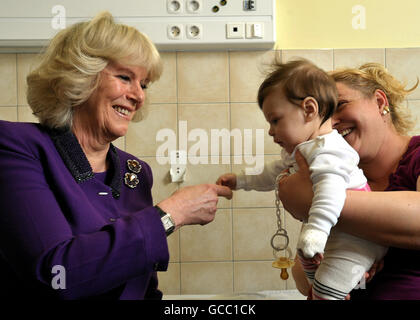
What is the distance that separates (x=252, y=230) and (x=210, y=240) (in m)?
0.21

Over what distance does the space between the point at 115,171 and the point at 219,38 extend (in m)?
0.89

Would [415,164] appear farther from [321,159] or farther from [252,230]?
[252,230]

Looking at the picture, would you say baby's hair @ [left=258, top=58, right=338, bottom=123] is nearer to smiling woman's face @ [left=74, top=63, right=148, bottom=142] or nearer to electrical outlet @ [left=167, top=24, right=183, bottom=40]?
smiling woman's face @ [left=74, top=63, right=148, bottom=142]

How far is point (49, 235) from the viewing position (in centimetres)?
82

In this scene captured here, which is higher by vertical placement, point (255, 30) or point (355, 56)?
point (255, 30)

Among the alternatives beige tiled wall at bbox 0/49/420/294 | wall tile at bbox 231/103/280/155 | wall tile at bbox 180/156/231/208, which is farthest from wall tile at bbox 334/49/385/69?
wall tile at bbox 180/156/231/208

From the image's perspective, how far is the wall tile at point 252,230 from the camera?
185 centimetres

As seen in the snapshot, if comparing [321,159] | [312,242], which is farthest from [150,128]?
[312,242]

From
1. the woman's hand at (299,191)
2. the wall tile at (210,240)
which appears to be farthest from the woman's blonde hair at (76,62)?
the wall tile at (210,240)

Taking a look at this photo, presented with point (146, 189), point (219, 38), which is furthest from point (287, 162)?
point (219, 38)

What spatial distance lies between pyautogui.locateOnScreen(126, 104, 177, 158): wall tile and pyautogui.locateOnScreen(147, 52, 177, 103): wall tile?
0.03m

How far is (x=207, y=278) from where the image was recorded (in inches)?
73.4

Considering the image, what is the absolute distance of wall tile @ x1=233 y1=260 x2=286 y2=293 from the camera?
1867 millimetres

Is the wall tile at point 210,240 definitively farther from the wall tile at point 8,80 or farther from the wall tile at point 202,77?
the wall tile at point 8,80
